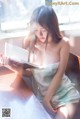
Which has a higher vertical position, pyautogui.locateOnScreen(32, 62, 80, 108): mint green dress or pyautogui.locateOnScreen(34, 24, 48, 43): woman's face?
pyautogui.locateOnScreen(34, 24, 48, 43): woman's face

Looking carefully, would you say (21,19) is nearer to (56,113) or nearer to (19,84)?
(19,84)

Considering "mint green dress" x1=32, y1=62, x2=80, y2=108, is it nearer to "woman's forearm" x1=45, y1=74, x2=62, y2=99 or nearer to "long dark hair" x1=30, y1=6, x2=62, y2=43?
"woman's forearm" x1=45, y1=74, x2=62, y2=99

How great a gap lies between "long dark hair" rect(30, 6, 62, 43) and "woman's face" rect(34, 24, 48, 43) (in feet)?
0.05

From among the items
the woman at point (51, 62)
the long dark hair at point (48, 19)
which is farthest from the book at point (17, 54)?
the long dark hair at point (48, 19)

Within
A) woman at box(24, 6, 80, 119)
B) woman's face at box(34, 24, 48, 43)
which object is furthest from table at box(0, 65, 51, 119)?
woman's face at box(34, 24, 48, 43)

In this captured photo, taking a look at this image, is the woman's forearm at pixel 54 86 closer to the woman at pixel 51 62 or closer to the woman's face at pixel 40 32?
the woman at pixel 51 62

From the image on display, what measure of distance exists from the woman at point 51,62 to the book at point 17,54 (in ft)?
0.06

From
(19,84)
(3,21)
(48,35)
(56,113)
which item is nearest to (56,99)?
(56,113)

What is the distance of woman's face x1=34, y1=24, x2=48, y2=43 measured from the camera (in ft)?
5.08

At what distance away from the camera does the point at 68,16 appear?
1.55m

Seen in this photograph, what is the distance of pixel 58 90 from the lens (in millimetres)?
1598

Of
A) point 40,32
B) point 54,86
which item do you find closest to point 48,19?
point 40,32

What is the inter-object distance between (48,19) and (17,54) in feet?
0.64

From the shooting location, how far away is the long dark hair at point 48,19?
1.53 metres
